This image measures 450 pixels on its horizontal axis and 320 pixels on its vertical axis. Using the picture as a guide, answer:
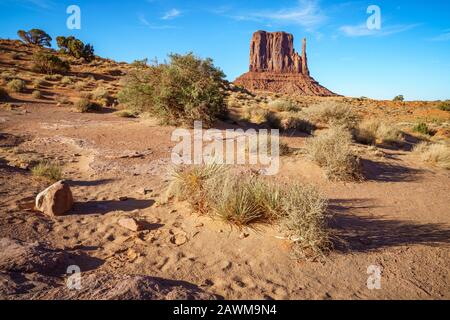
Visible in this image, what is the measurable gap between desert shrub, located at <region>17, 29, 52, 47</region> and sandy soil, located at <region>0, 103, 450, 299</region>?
49.8 m

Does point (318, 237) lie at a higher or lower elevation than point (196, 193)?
lower

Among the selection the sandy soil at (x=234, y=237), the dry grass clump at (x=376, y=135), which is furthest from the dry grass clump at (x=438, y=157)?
the dry grass clump at (x=376, y=135)

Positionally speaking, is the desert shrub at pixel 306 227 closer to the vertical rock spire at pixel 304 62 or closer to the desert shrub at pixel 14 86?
the desert shrub at pixel 14 86

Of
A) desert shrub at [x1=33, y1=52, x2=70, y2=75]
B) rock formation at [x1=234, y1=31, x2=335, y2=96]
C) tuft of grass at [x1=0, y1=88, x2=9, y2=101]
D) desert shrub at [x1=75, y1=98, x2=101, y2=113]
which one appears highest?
rock formation at [x1=234, y1=31, x2=335, y2=96]

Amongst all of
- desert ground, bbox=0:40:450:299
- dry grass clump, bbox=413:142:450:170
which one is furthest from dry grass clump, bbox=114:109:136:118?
dry grass clump, bbox=413:142:450:170

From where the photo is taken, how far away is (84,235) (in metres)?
4.19

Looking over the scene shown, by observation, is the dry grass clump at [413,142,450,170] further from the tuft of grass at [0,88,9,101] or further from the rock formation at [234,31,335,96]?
the rock formation at [234,31,335,96]

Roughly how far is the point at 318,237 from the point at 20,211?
4736 mm

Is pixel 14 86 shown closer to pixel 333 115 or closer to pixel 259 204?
pixel 333 115

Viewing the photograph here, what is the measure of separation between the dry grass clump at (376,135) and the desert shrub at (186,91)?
6862mm

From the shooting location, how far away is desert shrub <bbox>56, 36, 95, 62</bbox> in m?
41.3
